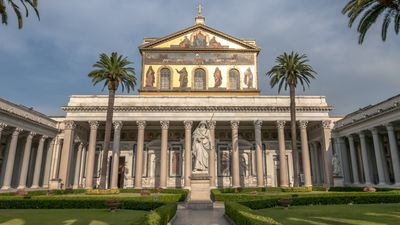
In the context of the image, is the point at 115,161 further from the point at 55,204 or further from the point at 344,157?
the point at 344,157

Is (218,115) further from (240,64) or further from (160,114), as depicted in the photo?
(240,64)

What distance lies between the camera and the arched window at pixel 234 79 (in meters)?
→ 42.3

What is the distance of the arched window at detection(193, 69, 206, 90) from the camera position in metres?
42.1

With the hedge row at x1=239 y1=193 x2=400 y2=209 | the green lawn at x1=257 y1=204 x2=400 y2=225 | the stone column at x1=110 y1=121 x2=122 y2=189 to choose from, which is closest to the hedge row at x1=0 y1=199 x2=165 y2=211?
the green lawn at x1=257 y1=204 x2=400 y2=225

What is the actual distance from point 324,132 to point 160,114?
20.6m

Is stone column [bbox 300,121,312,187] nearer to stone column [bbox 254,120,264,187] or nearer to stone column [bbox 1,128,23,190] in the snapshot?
stone column [bbox 254,120,264,187]

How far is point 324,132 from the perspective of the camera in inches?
1442

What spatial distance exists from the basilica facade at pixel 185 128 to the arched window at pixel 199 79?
5.7 inches

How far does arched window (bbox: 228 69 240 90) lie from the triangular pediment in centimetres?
361

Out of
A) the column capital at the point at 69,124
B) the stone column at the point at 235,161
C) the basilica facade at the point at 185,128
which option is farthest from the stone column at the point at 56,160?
the stone column at the point at 235,161

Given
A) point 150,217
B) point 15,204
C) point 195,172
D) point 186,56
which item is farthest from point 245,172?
point 150,217

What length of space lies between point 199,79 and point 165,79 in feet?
16.2

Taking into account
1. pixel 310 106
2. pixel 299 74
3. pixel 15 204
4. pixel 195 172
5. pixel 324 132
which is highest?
pixel 299 74

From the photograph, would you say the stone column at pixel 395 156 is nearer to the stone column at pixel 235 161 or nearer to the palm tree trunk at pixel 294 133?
the palm tree trunk at pixel 294 133
